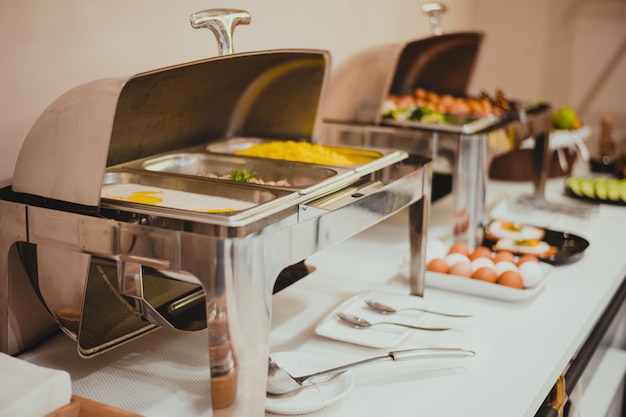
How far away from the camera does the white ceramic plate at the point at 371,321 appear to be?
4.17 feet

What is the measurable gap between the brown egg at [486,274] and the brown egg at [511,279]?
0.02m

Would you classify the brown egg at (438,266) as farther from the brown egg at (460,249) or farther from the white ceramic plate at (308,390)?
the white ceramic plate at (308,390)

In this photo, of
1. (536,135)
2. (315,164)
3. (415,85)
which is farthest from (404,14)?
(315,164)

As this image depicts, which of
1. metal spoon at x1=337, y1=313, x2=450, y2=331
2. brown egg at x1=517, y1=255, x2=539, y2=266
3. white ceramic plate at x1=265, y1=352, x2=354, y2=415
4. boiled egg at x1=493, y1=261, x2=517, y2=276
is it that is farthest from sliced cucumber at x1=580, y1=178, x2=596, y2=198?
white ceramic plate at x1=265, y1=352, x2=354, y2=415

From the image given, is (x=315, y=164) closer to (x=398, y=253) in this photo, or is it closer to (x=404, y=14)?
(x=398, y=253)

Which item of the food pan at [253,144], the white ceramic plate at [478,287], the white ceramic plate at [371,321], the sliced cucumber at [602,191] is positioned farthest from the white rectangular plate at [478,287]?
the sliced cucumber at [602,191]

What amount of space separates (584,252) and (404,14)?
3.62ft

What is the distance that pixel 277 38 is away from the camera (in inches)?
72.3

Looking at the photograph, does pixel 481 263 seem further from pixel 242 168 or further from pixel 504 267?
pixel 242 168

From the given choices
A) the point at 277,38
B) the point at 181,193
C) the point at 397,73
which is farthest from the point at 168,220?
the point at 397,73

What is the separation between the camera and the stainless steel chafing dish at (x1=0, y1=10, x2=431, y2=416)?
0.94 metres

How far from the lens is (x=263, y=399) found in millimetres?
981

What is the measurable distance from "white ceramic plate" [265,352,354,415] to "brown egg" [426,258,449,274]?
46cm

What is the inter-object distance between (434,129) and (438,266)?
1.29 ft
